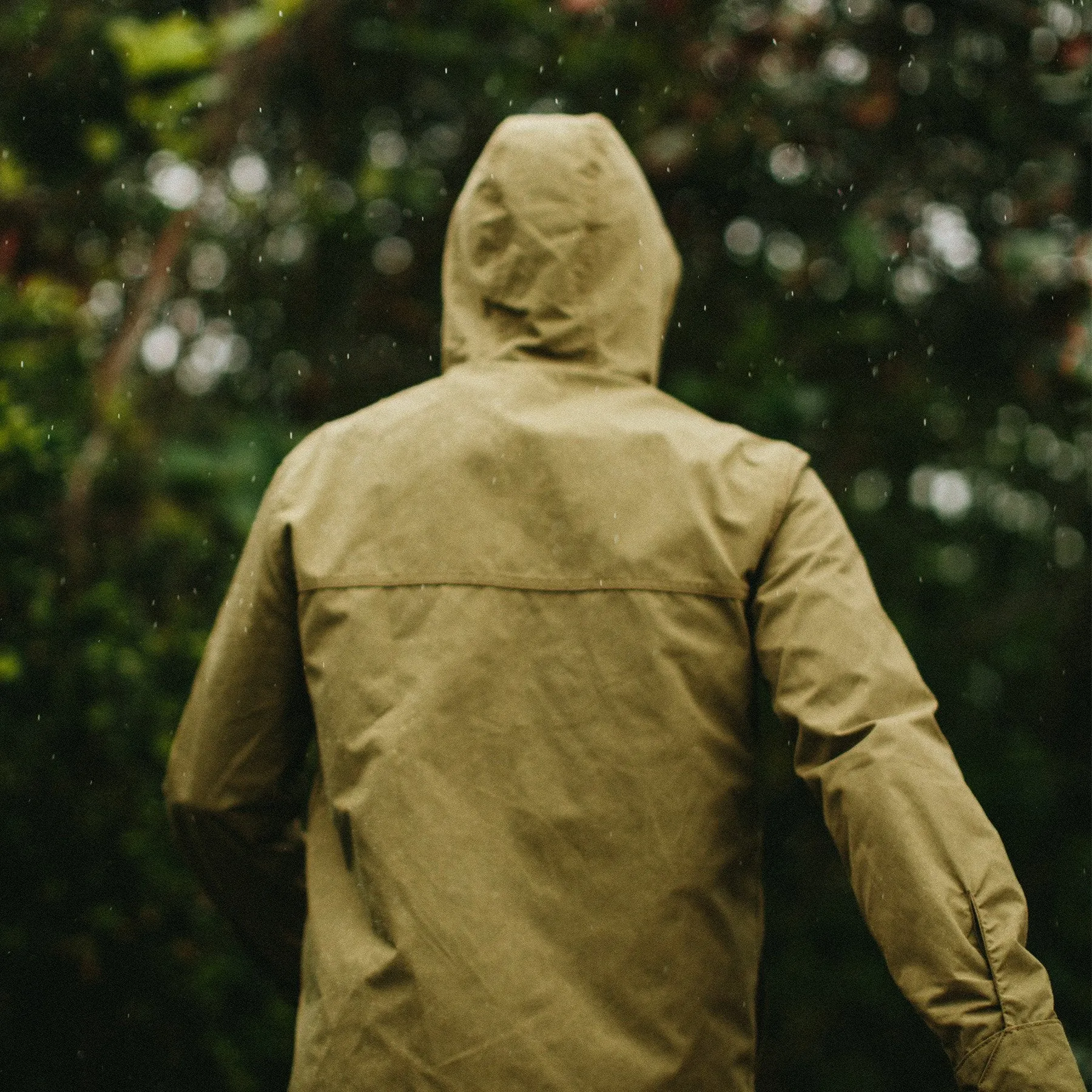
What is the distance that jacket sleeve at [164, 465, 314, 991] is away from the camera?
187 cm

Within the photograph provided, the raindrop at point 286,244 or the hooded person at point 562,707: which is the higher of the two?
the raindrop at point 286,244

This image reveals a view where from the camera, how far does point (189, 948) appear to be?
296cm

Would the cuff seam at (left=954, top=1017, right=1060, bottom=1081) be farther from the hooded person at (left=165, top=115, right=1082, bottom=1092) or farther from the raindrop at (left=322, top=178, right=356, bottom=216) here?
the raindrop at (left=322, top=178, right=356, bottom=216)

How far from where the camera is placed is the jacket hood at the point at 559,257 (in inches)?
74.5

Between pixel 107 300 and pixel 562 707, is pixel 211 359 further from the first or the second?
pixel 562 707

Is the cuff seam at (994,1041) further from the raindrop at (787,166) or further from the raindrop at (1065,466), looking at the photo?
the raindrop at (787,166)

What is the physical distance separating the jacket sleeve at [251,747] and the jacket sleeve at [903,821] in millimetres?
776

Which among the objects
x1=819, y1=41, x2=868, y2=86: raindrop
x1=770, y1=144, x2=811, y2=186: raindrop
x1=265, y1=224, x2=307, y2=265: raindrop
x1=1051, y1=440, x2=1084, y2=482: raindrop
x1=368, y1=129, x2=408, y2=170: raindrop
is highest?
x1=819, y1=41, x2=868, y2=86: raindrop

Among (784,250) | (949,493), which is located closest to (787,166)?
(784,250)

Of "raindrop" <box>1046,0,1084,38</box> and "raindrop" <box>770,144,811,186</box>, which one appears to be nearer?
"raindrop" <box>1046,0,1084,38</box>

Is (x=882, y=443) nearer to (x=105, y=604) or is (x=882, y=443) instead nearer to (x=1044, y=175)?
(x=1044, y=175)

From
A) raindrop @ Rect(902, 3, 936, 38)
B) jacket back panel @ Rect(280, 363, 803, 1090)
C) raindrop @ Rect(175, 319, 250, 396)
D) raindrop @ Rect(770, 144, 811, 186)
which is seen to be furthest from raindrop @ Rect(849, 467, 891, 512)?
raindrop @ Rect(175, 319, 250, 396)

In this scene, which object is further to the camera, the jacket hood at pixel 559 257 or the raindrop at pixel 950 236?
the raindrop at pixel 950 236

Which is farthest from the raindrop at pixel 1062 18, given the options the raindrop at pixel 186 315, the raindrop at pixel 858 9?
the raindrop at pixel 186 315
